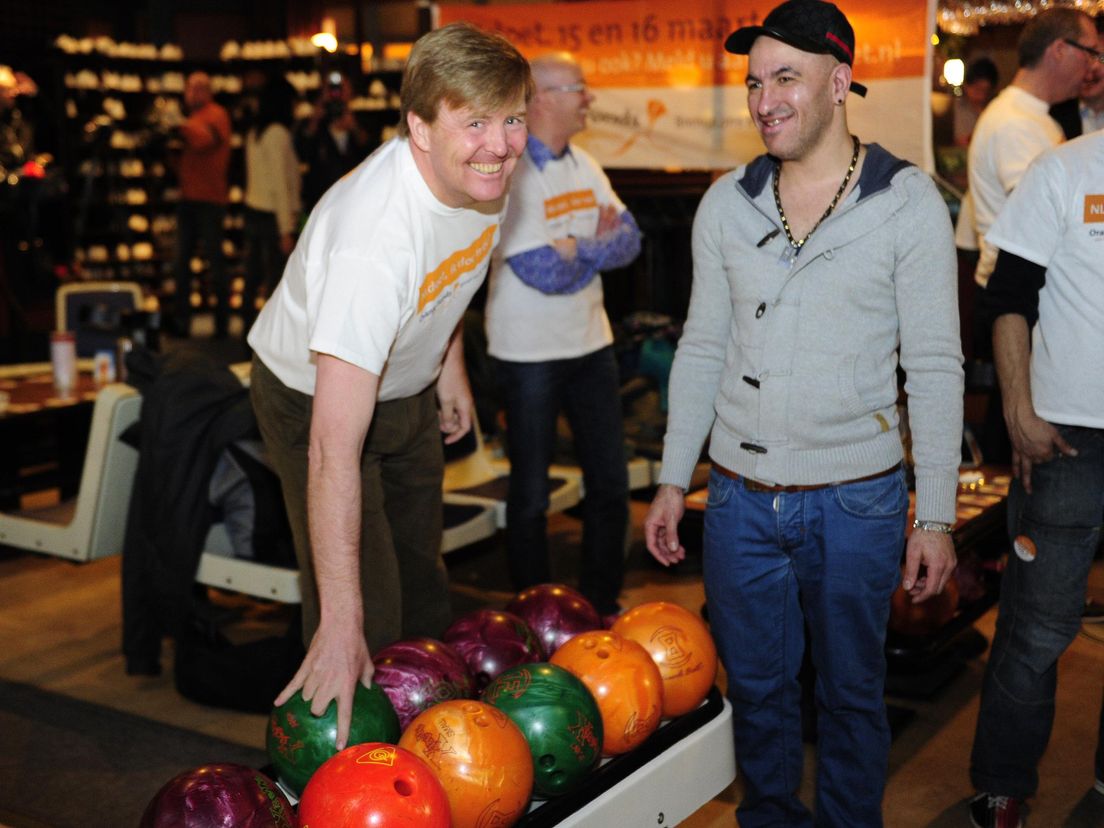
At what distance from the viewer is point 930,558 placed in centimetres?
216

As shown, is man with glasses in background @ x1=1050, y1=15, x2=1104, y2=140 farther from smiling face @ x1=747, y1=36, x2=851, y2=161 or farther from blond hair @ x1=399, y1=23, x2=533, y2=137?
blond hair @ x1=399, y1=23, x2=533, y2=137

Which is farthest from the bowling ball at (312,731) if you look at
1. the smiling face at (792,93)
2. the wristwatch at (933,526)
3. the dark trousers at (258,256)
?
the dark trousers at (258,256)

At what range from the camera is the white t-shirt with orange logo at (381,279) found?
199 centimetres

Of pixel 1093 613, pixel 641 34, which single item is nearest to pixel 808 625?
pixel 1093 613

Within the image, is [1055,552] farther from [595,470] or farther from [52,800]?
[52,800]

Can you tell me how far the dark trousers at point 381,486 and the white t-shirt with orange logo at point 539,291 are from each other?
1.07 metres

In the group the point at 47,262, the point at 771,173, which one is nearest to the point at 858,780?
the point at 771,173

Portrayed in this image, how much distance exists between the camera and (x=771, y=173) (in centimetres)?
226

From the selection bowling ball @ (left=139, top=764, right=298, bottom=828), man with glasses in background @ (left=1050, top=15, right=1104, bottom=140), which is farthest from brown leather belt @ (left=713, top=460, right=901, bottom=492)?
man with glasses in background @ (left=1050, top=15, right=1104, bottom=140)

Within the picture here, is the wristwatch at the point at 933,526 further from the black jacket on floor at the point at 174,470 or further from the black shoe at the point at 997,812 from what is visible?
the black jacket on floor at the point at 174,470

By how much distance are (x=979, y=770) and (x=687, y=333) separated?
4.00ft

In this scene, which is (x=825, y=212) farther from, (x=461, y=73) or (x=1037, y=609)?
(x=1037, y=609)

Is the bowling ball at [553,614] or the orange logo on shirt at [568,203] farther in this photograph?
the orange logo on shirt at [568,203]

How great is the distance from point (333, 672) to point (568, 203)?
209 centimetres
